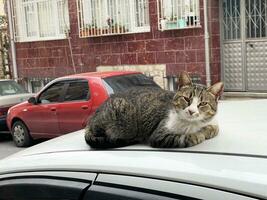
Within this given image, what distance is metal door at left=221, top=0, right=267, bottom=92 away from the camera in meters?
12.0

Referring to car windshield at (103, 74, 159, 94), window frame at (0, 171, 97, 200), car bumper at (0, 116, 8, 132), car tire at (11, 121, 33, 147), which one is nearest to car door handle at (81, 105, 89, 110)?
car windshield at (103, 74, 159, 94)

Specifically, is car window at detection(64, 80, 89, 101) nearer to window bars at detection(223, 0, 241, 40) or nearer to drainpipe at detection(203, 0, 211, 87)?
drainpipe at detection(203, 0, 211, 87)

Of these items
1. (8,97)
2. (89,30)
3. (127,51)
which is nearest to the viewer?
(8,97)

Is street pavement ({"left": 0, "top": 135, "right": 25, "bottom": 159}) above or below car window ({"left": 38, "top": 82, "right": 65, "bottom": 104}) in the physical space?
below

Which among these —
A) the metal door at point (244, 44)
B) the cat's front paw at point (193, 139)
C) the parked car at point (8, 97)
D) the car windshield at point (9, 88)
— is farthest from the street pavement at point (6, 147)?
the cat's front paw at point (193, 139)

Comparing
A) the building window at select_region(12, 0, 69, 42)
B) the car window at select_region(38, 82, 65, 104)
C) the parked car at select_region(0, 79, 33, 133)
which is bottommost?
the parked car at select_region(0, 79, 33, 133)

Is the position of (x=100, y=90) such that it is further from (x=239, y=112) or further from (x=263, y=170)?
(x=263, y=170)

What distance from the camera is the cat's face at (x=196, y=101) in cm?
211

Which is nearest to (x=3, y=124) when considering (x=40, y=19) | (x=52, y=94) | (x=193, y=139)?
(x=52, y=94)

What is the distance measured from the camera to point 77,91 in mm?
9375

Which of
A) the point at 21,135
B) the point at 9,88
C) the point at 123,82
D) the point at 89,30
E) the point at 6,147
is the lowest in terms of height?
the point at 6,147

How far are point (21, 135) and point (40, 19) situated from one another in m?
6.91

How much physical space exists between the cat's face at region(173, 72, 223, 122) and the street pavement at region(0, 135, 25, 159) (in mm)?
7678

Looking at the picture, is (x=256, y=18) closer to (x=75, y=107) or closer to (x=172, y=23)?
(x=172, y=23)
